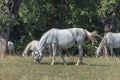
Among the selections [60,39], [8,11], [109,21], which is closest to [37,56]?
[60,39]

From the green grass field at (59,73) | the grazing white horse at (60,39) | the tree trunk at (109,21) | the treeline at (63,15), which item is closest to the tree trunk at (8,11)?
the treeline at (63,15)

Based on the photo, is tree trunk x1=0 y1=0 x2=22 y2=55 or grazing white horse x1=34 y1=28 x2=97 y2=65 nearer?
grazing white horse x1=34 y1=28 x2=97 y2=65

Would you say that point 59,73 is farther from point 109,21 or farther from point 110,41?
point 109,21

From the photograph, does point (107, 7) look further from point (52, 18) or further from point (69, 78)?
point (69, 78)

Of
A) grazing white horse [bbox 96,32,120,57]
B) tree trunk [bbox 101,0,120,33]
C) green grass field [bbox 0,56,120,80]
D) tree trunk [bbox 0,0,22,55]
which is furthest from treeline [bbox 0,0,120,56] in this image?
green grass field [bbox 0,56,120,80]

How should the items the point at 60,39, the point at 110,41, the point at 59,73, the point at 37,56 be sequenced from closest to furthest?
the point at 59,73
the point at 37,56
the point at 60,39
the point at 110,41

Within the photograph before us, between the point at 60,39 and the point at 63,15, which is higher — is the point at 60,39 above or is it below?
below

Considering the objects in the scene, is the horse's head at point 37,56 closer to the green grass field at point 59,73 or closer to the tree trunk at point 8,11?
the green grass field at point 59,73

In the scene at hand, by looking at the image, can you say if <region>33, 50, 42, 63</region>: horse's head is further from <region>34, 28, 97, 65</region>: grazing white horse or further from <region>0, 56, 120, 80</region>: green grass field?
<region>0, 56, 120, 80</region>: green grass field

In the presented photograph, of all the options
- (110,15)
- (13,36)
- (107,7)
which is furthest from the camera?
(13,36)

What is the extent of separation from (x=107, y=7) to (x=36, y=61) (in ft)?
68.3

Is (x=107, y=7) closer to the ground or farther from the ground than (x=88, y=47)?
farther from the ground

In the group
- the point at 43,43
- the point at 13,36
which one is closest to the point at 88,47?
the point at 13,36

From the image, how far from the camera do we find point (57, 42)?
21.5 metres
